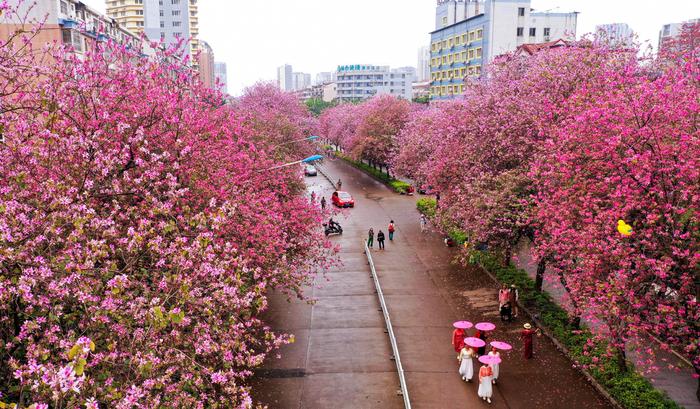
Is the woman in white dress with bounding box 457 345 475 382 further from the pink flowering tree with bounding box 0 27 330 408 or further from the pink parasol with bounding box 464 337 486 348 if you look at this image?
the pink flowering tree with bounding box 0 27 330 408

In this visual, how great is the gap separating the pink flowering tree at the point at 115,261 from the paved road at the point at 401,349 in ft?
11.2

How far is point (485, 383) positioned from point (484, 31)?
2436 inches

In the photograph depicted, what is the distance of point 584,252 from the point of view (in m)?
13.4

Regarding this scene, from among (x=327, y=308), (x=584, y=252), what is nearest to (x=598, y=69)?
(x=584, y=252)

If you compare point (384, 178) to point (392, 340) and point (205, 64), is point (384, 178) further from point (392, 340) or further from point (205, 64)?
point (205, 64)

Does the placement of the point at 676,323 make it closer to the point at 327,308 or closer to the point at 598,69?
the point at 598,69

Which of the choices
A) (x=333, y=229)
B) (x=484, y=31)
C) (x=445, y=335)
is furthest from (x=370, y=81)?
(x=445, y=335)

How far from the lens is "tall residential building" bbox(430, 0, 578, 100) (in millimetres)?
68438

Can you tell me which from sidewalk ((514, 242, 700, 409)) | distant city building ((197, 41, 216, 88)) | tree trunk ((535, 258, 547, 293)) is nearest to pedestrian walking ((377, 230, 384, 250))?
tree trunk ((535, 258, 547, 293))

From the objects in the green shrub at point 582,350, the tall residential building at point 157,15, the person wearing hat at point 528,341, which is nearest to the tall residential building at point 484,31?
the green shrub at point 582,350

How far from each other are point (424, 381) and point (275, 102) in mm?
53011

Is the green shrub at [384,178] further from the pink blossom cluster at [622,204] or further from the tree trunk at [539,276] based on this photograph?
the pink blossom cluster at [622,204]

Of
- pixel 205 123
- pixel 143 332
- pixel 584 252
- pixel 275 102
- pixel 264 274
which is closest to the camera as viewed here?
pixel 143 332

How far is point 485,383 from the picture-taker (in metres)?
14.9
